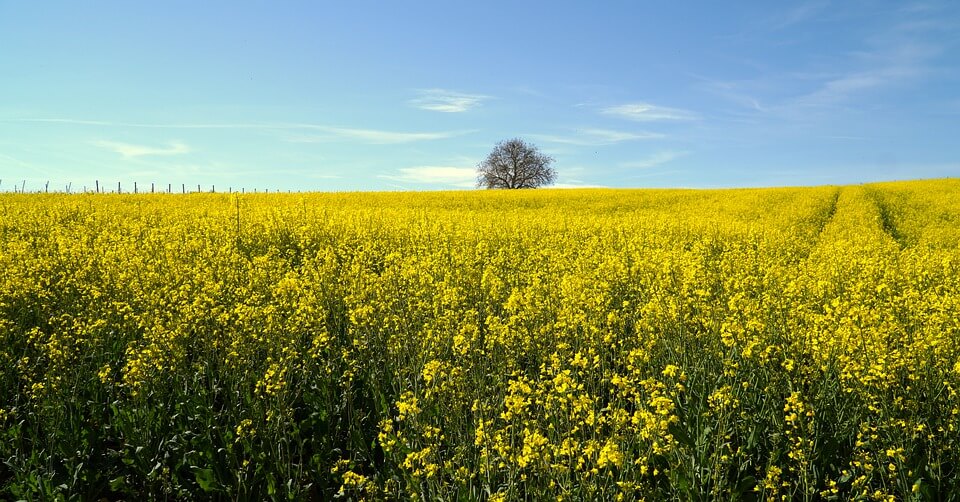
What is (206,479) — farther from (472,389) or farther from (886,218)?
(886,218)

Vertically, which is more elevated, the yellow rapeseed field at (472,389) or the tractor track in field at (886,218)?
the tractor track in field at (886,218)

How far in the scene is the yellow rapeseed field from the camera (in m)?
3.65

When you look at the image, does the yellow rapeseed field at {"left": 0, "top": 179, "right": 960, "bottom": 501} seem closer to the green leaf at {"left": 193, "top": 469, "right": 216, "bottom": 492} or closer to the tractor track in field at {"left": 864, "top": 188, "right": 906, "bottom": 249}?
the green leaf at {"left": 193, "top": 469, "right": 216, "bottom": 492}

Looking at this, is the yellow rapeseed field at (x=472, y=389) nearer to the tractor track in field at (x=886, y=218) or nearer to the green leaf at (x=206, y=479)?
the green leaf at (x=206, y=479)

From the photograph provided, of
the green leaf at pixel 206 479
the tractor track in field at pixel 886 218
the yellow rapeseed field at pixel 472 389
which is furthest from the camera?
the tractor track in field at pixel 886 218

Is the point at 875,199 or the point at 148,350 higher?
the point at 875,199

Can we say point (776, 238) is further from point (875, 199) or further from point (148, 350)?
point (875, 199)

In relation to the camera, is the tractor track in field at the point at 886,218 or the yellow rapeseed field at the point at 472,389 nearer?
the yellow rapeseed field at the point at 472,389

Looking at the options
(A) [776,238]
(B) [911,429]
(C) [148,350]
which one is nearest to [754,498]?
(B) [911,429]

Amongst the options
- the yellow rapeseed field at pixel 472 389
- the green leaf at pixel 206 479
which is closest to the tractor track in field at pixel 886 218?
the yellow rapeseed field at pixel 472 389

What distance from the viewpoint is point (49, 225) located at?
559 inches

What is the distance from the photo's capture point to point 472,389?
186 inches

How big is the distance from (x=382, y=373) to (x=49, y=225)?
43.8ft

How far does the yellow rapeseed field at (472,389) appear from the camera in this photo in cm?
365
